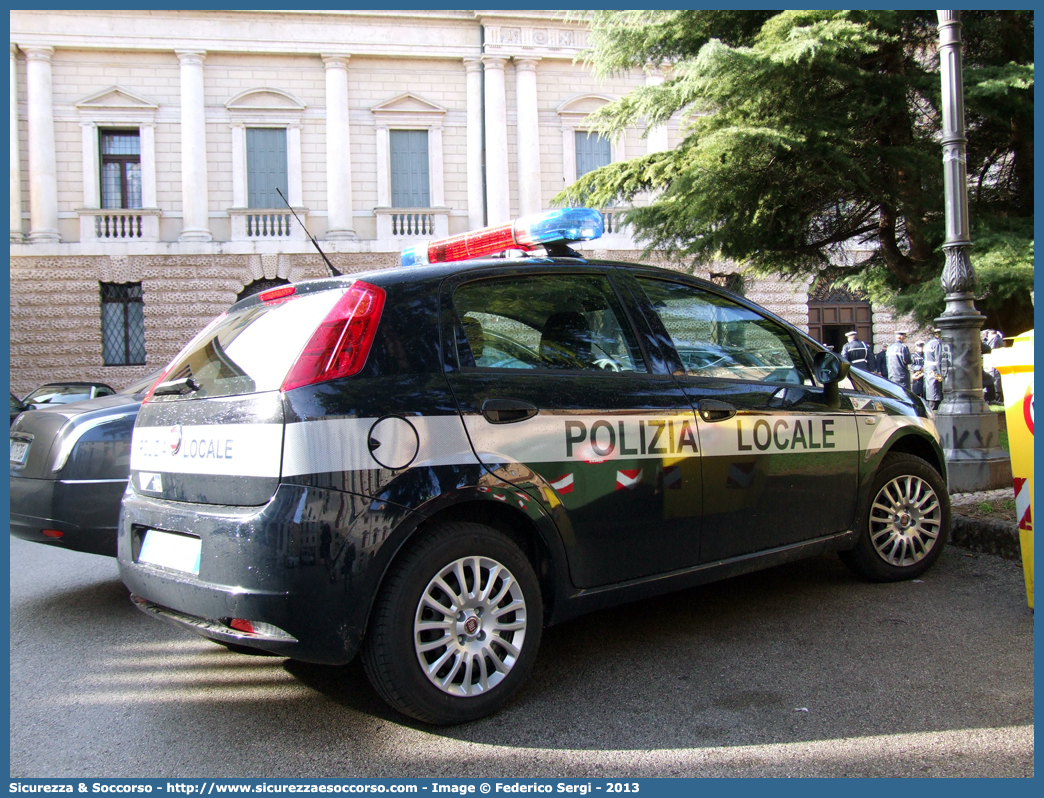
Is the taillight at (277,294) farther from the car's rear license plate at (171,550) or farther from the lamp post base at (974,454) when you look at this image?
the lamp post base at (974,454)

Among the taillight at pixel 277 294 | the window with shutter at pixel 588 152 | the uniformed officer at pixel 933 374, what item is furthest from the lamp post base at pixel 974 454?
the window with shutter at pixel 588 152

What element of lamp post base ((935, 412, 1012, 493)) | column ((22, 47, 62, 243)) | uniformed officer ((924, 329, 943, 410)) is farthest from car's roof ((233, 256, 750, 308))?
column ((22, 47, 62, 243))

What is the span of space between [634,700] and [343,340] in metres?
1.69

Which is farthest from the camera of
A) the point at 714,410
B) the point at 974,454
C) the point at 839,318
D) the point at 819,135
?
the point at 839,318

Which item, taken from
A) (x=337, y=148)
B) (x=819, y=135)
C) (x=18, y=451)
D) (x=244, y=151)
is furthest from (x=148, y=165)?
(x=18, y=451)

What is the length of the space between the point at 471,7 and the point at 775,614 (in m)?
20.6

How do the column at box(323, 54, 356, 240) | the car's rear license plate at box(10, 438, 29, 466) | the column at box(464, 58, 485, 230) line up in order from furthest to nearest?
the column at box(464, 58, 485, 230) → the column at box(323, 54, 356, 240) → the car's rear license plate at box(10, 438, 29, 466)

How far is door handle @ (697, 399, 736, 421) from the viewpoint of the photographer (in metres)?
3.45

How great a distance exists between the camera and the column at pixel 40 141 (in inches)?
777

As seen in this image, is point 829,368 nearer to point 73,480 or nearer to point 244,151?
point 73,480

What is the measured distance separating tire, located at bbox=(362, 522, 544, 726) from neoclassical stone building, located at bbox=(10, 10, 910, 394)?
1755 cm

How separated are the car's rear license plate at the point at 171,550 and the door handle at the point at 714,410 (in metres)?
2.05

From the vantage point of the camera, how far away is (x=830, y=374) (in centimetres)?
401

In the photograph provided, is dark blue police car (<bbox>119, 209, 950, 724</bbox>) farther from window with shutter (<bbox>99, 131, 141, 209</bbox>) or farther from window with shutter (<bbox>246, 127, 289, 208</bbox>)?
window with shutter (<bbox>99, 131, 141, 209</bbox>)
